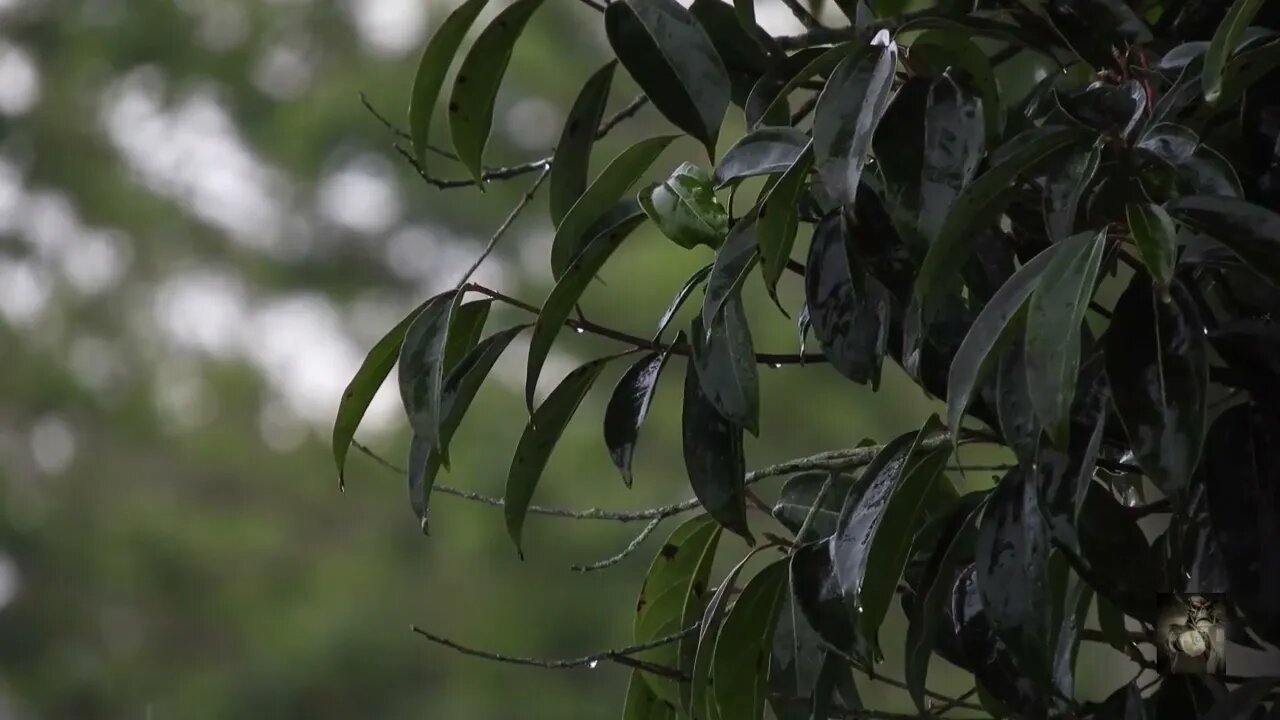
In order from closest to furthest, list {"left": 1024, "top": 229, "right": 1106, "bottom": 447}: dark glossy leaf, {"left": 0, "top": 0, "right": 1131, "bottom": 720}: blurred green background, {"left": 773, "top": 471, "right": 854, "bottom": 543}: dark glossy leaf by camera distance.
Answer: {"left": 1024, "top": 229, "right": 1106, "bottom": 447}: dark glossy leaf
{"left": 773, "top": 471, "right": 854, "bottom": 543}: dark glossy leaf
{"left": 0, "top": 0, "right": 1131, "bottom": 720}: blurred green background

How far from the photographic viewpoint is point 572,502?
3002 millimetres

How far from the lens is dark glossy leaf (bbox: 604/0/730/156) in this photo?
19.1 inches

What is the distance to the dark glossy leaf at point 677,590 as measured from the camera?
618 mm

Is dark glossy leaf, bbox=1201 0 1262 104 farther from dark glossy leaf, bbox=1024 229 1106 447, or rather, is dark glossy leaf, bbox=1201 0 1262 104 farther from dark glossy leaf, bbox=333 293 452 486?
dark glossy leaf, bbox=333 293 452 486

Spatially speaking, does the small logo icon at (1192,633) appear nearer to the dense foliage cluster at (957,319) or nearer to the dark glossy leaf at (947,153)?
the dense foliage cluster at (957,319)

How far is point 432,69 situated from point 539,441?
0.54 feet

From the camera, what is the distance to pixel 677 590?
2.09 feet

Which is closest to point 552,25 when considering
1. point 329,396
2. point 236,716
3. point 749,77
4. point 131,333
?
point 329,396

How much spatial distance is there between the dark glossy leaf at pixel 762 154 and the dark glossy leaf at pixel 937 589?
0.48 ft

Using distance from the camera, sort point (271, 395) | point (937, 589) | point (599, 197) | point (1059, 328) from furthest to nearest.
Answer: point (271, 395) → point (599, 197) → point (937, 589) → point (1059, 328)

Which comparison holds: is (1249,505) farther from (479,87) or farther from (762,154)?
(479,87)

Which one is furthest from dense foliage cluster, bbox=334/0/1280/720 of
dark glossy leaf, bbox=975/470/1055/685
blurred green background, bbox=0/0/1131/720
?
blurred green background, bbox=0/0/1131/720

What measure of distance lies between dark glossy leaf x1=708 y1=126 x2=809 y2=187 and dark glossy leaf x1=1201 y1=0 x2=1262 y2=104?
129 millimetres

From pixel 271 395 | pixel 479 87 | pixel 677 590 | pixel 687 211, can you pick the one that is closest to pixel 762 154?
pixel 687 211
